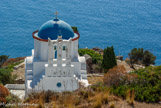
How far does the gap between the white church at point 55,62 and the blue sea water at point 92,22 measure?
91.3 ft

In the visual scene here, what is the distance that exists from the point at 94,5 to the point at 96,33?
1803 cm

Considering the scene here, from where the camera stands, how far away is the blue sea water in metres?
48.0

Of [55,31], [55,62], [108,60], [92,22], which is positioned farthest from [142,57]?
[92,22]

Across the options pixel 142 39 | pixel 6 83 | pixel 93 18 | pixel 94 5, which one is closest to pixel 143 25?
pixel 142 39

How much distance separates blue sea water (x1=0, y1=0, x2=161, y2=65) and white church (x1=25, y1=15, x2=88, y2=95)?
2782cm

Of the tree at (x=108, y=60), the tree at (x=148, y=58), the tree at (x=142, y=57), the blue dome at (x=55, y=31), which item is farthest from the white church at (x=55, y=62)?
the tree at (x=148, y=58)

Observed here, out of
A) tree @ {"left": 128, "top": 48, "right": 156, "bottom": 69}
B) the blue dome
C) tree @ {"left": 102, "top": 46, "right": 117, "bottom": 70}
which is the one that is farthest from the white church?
tree @ {"left": 128, "top": 48, "right": 156, "bottom": 69}

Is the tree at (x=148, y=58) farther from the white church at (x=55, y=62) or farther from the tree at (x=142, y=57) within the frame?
the white church at (x=55, y=62)

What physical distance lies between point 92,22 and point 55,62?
4241 cm

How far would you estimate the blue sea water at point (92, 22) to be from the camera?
1891 inches

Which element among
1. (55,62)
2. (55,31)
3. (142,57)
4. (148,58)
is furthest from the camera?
(142,57)

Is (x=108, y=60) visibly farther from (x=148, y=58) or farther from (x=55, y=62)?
(x=55, y=62)

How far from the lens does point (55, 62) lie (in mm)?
15305

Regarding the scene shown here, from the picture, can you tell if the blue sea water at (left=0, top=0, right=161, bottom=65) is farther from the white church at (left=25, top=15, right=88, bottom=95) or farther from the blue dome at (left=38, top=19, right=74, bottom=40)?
the blue dome at (left=38, top=19, right=74, bottom=40)
